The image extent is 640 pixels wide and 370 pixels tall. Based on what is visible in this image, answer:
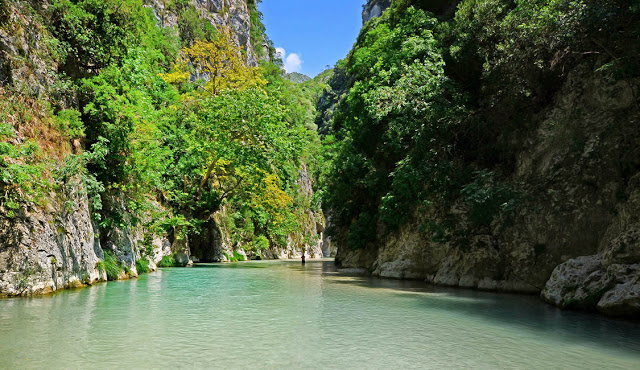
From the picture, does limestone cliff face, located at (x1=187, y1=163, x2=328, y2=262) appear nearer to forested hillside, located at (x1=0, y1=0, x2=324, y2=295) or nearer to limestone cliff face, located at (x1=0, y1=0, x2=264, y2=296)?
forested hillside, located at (x1=0, y1=0, x2=324, y2=295)

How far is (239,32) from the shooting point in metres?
54.8

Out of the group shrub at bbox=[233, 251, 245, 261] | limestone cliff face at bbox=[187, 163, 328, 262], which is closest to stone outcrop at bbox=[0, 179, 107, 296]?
limestone cliff face at bbox=[187, 163, 328, 262]

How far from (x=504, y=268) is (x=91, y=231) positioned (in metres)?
12.7

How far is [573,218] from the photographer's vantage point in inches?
474

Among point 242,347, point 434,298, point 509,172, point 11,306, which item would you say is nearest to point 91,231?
point 11,306

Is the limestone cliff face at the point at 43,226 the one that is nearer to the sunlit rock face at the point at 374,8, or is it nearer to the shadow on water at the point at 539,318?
the shadow on water at the point at 539,318

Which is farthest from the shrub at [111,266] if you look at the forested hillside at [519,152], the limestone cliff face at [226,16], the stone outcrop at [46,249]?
the limestone cliff face at [226,16]

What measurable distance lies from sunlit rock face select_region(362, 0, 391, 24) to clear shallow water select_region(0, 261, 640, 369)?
68.1 m

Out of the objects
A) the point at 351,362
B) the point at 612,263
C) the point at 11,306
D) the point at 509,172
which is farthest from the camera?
the point at 509,172

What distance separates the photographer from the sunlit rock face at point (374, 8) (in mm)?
71438

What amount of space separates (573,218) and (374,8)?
231 feet

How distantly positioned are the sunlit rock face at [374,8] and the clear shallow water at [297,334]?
6807 cm

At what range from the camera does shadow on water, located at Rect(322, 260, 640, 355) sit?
6426 millimetres

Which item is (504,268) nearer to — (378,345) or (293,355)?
(378,345)
